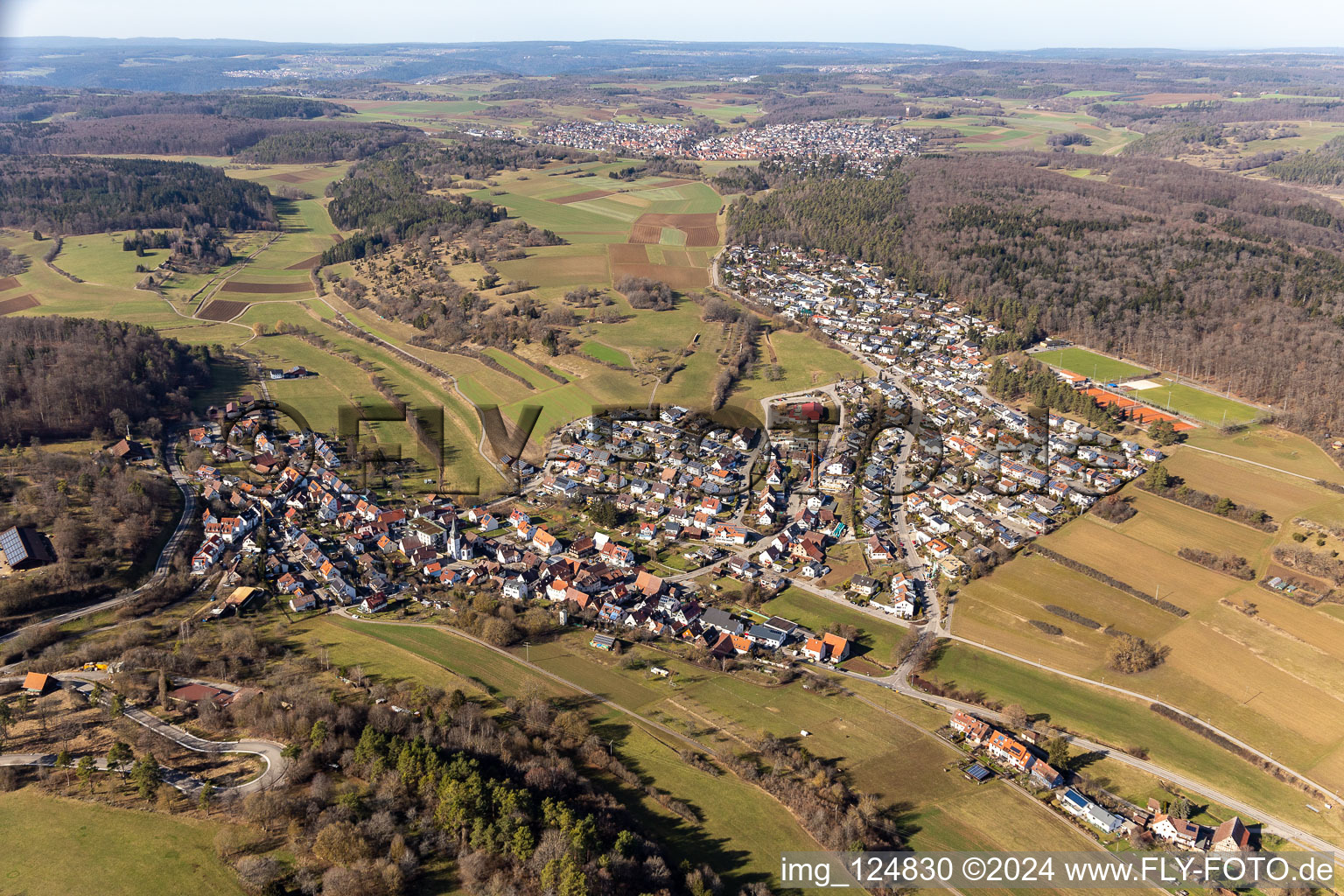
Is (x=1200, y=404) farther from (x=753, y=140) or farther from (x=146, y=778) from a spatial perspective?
(x=753, y=140)

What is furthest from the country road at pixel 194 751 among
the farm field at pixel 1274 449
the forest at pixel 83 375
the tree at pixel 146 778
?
the farm field at pixel 1274 449

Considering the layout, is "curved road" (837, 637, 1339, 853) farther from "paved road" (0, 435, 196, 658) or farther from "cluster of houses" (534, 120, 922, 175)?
"cluster of houses" (534, 120, 922, 175)

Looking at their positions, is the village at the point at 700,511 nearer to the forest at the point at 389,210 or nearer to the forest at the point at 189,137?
the forest at the point at 389,210

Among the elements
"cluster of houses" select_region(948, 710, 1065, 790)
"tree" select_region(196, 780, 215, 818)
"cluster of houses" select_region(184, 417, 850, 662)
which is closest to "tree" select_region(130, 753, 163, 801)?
"tree" select_region(196, 780, 215, 818)

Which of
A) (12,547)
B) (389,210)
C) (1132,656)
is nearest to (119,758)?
(12,547)

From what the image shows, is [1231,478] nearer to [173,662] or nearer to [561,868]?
[561,868]

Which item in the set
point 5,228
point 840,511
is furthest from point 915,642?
point 5,228
